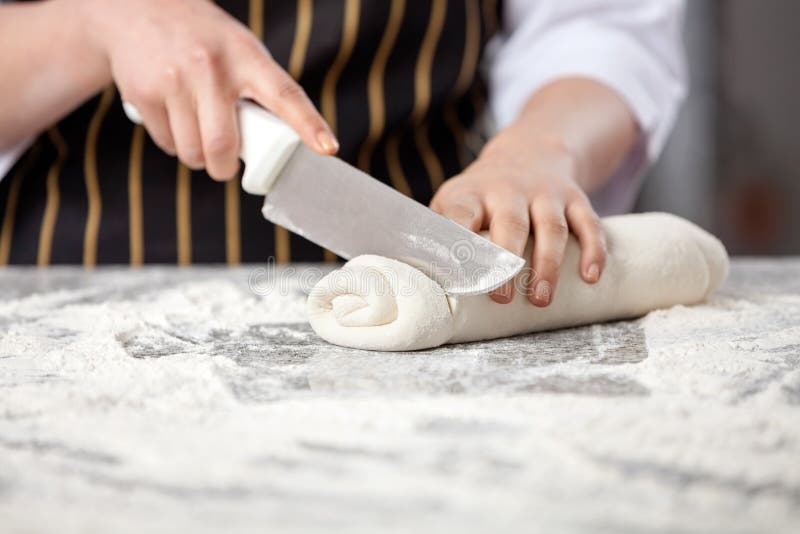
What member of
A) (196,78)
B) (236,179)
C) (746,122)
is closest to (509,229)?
(196,78)

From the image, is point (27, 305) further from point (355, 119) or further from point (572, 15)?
point (572, 15)

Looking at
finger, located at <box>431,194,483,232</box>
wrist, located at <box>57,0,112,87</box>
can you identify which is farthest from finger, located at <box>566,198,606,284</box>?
wrist, located at <box>57,0,112,87</box>

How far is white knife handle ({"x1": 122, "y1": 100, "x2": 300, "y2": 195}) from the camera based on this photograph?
0.86 metres

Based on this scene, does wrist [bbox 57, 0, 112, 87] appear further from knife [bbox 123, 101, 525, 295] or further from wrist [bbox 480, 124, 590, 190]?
wrist [bbox 480, 124, 590, 190]

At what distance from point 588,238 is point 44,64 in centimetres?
75

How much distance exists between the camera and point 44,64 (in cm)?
112

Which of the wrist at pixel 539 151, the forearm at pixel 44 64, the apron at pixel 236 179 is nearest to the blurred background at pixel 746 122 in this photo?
the apron at pixel 236 179

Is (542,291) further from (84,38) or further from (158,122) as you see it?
(84,38)

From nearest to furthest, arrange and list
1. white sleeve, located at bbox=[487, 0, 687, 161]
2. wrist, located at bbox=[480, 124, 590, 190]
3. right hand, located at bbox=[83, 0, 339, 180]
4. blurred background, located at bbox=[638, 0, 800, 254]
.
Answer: right hand, located at bbox=[83, 0, 339, 180]
wrist, located at bbox=[480, 124, 590, 190]
white sleeve, located at bbox=[487, 0, 687, 161]
blurred background, located at bbox=[638, 0, 800, 254]

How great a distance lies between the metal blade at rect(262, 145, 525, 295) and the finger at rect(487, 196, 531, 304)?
0.03m

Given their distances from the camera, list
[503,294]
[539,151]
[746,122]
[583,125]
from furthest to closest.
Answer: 1. [746,122]
2. [583,125]
3. [539,151]
4. [503,294]

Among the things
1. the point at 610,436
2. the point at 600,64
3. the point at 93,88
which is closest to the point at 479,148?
the point at 600,64

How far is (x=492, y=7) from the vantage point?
1.47 metres

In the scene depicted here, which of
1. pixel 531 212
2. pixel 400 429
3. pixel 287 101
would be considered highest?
pixel 287 101
